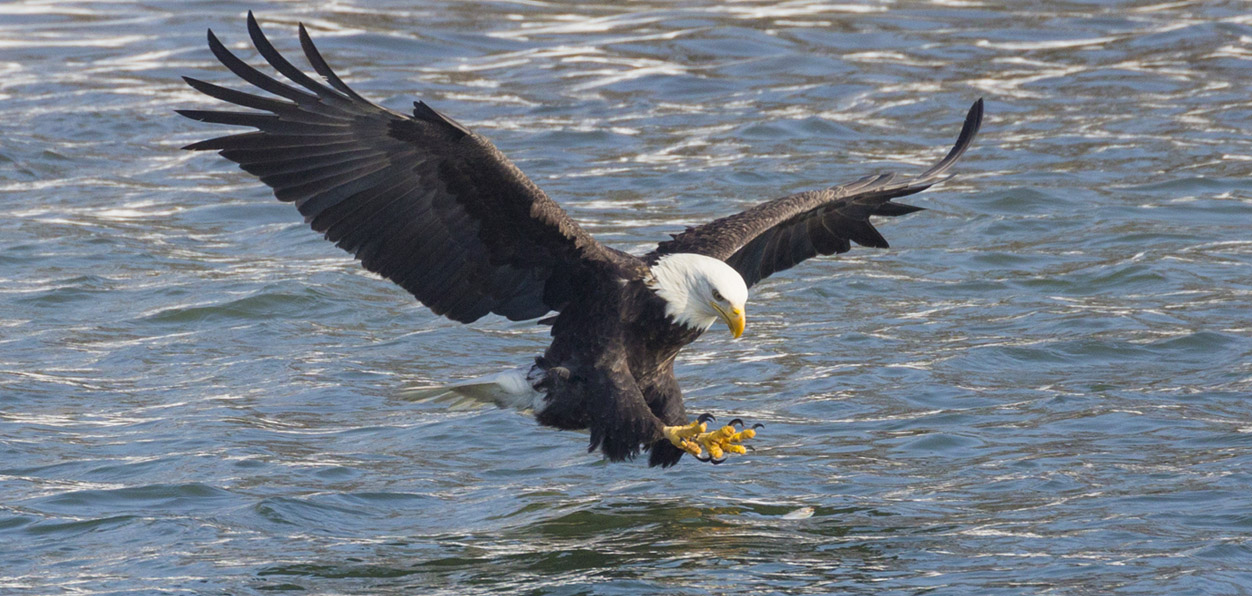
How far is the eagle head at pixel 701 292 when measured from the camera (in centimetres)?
615

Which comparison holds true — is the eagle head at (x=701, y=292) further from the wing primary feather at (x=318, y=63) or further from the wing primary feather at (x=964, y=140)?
the wing primary feather at (x=318, y=63)

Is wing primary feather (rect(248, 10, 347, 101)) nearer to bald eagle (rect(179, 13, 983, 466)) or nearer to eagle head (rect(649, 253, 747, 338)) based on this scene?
bald eagle (rect(179, 13, 983, 466))

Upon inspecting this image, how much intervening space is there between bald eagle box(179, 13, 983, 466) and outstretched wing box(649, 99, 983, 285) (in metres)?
0.02

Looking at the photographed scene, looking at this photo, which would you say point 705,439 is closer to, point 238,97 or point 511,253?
point 511,253

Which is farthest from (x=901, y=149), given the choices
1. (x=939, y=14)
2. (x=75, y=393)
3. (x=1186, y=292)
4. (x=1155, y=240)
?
(x=75, y=393)

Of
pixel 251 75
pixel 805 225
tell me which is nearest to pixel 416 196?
pixel 251 75

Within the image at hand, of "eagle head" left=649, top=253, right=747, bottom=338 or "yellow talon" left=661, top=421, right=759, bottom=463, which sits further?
"yellow talon" left=661, top=421, right=759, bottom=463

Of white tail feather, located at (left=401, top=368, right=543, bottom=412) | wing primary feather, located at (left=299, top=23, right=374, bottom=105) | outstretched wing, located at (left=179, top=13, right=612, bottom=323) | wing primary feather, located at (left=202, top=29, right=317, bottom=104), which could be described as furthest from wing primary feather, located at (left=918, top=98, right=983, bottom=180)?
wing primary feather, located at (left=202, top=29, right=317, bottom=104)

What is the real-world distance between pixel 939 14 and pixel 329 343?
365 inches

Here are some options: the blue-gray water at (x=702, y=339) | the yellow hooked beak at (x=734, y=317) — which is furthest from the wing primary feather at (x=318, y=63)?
the blue-gray water at (x=702, y=339)

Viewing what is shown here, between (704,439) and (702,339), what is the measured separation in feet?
8.47

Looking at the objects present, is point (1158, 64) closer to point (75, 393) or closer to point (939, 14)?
point (939, 14)

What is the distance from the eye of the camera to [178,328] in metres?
9.09

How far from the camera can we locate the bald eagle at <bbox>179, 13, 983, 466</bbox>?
585 cm
